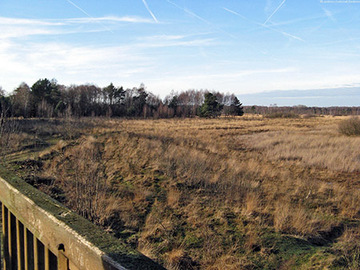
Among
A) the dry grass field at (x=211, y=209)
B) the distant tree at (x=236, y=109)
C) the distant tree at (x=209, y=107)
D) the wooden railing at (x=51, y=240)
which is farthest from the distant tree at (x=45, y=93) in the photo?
the distant tree at (x=236, y=109)

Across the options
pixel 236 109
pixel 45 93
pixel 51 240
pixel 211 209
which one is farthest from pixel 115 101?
pixel 51 240

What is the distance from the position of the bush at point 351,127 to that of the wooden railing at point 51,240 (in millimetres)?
26412

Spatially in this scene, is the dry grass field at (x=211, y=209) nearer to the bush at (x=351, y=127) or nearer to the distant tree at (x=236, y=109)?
the bush at (x=351, y=127)

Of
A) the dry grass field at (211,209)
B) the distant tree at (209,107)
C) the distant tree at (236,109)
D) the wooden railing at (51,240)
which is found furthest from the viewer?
the distant tree at (236,109)

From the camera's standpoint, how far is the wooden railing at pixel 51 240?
84 cm

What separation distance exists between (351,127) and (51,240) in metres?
26.9

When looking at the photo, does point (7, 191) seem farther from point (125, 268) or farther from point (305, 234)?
point (305, 234)

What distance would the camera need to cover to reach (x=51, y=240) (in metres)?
1.13

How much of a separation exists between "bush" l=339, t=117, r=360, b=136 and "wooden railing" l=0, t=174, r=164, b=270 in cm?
2641

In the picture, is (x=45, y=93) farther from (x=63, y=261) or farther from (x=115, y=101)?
(x=63, y=261)

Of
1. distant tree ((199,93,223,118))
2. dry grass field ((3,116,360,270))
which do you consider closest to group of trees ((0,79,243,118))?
distant tree ((199,93,223,118))

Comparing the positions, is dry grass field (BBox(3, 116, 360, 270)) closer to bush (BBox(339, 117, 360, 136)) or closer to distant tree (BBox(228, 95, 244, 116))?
bush (BBox(339, 117, 360, 136))

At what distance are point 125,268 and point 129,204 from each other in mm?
5092

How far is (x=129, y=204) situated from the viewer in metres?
5.66
